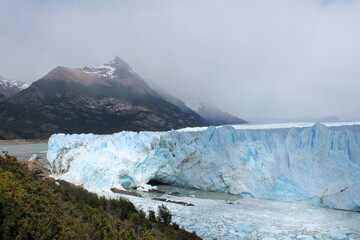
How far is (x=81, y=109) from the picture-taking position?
8744 cm

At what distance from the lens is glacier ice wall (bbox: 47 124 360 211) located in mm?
14516

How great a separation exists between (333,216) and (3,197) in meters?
12.3

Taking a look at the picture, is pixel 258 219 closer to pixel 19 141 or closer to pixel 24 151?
pixel 24 151

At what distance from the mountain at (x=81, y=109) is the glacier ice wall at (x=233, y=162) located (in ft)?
186

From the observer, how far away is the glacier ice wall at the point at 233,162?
14.5m

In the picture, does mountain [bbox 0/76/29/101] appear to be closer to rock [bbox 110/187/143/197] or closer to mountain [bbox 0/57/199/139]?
mountain [bbox 0/57/199/139]

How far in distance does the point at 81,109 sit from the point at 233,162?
A: 7789 centimetres

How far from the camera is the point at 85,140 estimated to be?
2311 cm

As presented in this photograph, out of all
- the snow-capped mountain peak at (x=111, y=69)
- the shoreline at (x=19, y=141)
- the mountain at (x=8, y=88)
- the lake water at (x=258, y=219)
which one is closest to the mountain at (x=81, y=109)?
the shoreline at (x=19, y=141)

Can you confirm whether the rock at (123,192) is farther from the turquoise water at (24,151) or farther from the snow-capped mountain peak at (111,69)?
the snow-capped mountain peak at (111,69)

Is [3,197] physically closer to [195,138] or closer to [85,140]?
[195,138]

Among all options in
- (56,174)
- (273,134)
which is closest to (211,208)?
(273,134)

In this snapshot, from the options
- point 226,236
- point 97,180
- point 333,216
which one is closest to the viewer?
point 226,236

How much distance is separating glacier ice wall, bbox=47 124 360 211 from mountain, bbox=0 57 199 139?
56822mm
